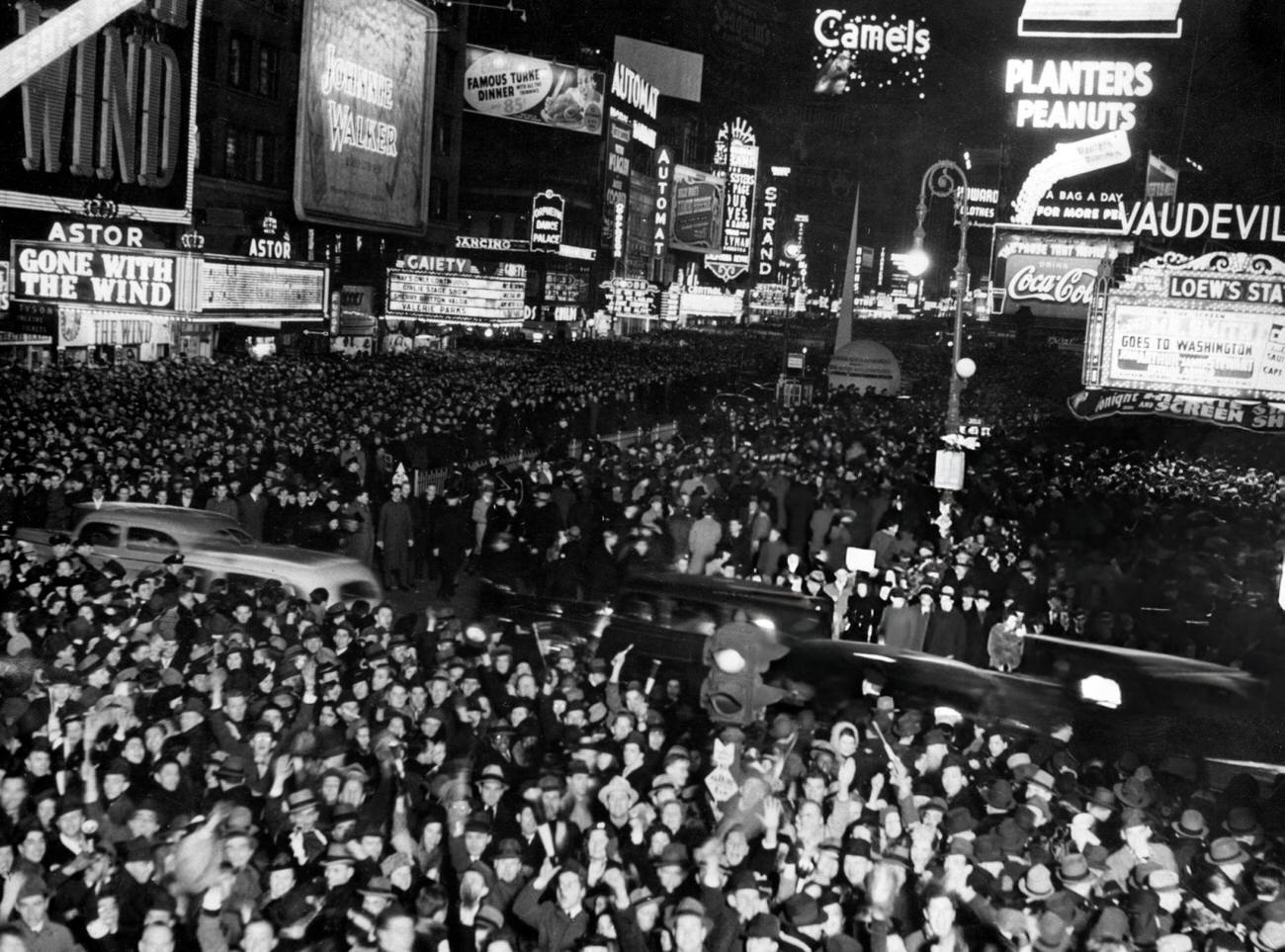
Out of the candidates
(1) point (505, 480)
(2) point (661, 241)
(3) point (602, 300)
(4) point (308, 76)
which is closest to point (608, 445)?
(1) point (505, 480)

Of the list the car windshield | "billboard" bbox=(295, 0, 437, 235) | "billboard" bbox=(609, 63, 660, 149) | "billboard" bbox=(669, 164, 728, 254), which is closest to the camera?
the car windshield

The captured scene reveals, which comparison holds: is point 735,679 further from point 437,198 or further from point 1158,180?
point 437,198

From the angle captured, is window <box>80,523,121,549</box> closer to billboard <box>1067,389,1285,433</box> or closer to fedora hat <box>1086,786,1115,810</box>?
fedora hat <box>1086,786,1115,810</box>

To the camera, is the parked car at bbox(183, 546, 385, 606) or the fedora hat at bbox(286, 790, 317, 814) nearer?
the fedora hat at bbox(286, 790, 317, 814)

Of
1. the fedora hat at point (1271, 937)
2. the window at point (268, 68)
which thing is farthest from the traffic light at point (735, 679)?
the window at point (268, 68)

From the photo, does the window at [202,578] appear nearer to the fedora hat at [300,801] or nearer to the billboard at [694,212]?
the fedora hat at [300,801]

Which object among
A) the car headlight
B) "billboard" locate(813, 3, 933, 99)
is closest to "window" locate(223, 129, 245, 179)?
the car headlight
